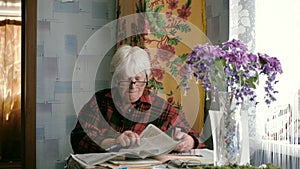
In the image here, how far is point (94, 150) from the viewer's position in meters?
2.26

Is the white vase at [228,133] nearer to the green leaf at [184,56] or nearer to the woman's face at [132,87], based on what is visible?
the woman's face at [132,87]

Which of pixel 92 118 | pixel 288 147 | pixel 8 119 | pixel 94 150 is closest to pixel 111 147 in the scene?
pixel 94 150

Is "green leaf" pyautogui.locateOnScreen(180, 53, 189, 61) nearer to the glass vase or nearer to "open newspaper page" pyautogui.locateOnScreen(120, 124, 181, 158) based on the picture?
"open newspaper page" pyautogui.locateOnScreen(120, 124, 181, 158)

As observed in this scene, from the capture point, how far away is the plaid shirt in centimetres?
248

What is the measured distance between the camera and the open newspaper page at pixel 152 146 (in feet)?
6.19

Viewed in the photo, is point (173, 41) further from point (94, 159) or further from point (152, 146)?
point (94, 159)

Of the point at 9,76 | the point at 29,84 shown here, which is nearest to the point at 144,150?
the point at 29,84

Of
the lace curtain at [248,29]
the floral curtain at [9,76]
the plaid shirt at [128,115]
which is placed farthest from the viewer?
the floral curtain at [9,76]

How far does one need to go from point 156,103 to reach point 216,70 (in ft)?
4.00

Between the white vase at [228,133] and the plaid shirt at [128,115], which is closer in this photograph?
the white vase at [228,133]

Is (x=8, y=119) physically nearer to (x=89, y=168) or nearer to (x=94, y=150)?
(x=94, y=150)

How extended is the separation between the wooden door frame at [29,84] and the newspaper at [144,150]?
167 centimetres

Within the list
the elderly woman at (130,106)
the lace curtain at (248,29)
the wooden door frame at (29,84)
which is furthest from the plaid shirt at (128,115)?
the wooden door frame at (29,84)

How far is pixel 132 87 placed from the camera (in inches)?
106
